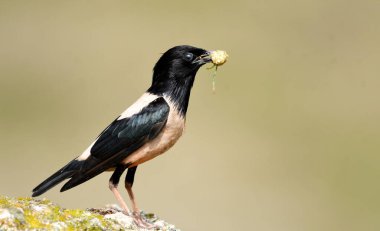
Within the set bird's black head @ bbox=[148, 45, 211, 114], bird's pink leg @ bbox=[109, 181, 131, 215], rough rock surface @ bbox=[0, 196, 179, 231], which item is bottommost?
bird's pink leg @ bbox=[109, 181, 131, 215]

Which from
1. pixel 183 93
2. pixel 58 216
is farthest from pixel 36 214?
pixel 183 93

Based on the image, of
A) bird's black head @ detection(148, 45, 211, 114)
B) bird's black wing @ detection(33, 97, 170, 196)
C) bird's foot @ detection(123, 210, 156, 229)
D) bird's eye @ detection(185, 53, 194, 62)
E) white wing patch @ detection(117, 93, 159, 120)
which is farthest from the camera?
bird's eye @ detection(185, 53, 194, 62)

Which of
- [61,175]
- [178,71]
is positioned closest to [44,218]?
[61,175]

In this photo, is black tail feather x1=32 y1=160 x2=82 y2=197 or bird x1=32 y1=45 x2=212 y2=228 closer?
black tail feather x1=32 y1=160 x2=82 y2=197

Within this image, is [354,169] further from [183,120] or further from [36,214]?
[36,214]

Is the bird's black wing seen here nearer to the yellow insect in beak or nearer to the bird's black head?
the bird's black head

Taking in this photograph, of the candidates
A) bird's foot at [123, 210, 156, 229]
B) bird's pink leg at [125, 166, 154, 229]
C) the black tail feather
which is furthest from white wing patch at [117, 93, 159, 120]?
bird's foot at [123, 210, 156, 229]
